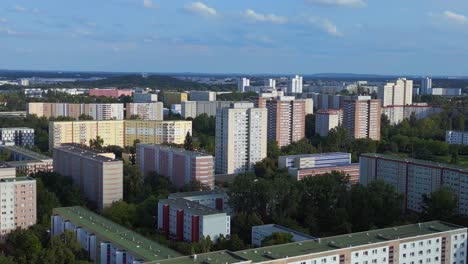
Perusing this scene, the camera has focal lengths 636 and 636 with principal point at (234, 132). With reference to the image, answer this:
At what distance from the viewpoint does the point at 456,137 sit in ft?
70.2

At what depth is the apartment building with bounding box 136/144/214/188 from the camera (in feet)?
43.3

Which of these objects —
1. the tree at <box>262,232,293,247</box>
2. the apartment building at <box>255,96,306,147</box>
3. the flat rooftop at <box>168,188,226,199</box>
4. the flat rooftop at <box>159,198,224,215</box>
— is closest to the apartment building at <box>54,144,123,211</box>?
the flat rooftop at <box>168,188,226,199</box>

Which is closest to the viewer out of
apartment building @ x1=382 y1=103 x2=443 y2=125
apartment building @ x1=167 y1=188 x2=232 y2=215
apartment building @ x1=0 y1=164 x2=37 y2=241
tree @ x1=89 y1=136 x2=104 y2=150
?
apartment building @ x1=0 y1=164 x2=37 y2=241

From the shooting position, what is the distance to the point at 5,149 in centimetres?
1664

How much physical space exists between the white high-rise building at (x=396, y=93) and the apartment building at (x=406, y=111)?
3367 mm

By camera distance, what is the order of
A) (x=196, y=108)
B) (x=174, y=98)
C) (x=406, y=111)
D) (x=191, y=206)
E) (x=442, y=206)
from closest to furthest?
1. (x=191, y=206)
2. (x=442, y=206)
3. (x=406, y=111)
4. (x=196, y=108)
5. (x=174, y=98)

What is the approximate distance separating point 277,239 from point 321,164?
7.82 metres

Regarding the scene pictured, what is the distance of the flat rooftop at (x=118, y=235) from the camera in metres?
7.55

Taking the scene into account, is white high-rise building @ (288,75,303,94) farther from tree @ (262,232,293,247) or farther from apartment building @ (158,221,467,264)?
apartment building @ (158,221,467,264)

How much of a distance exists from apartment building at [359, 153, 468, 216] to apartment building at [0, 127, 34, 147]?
1109cm

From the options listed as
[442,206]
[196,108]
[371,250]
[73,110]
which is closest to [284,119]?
[196,108]

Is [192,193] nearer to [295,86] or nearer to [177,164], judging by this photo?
[177,164]

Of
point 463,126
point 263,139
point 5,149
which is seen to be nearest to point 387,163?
point 263,139

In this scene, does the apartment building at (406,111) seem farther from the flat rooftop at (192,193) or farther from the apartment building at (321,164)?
the flat rooftop at (192,193)
